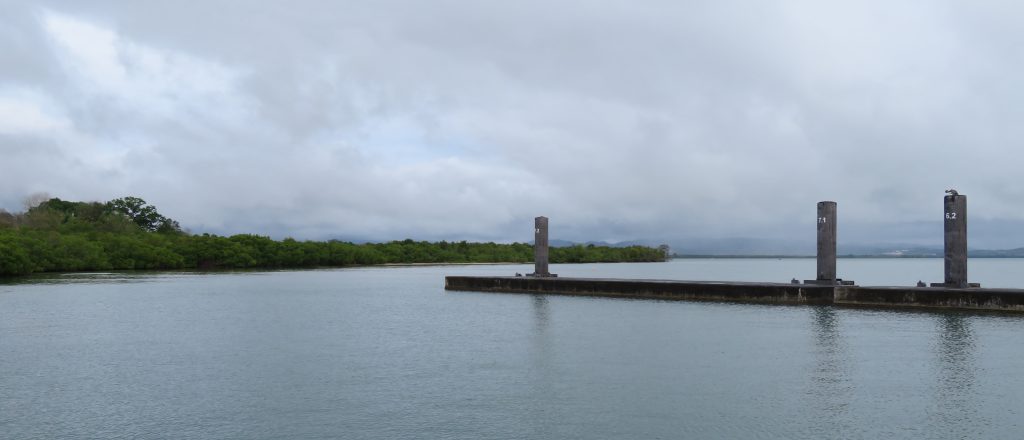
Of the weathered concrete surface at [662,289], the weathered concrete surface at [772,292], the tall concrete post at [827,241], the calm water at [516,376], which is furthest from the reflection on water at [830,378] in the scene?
the tall concrete post at [827,241]

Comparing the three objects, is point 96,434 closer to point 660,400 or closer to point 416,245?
point 660,400

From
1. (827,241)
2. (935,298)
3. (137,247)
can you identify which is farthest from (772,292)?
(137,247)

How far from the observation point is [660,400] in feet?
41.7

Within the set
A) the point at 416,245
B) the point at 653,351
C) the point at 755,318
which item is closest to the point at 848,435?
the point at 653,351

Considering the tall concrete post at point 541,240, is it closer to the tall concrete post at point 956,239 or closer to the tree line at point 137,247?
the tall concrete post at point 956,239

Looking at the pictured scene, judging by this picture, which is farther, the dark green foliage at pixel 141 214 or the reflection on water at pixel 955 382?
the dark green foliage at pixel 141 214

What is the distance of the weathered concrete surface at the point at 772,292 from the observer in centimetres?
2731

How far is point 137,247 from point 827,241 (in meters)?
78.2

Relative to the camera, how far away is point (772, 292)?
1280 inches

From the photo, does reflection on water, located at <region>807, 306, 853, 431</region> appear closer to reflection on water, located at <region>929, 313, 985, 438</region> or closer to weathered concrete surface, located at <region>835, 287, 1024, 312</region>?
reflection on water, located at <region>929, 313, 985, 438</region>

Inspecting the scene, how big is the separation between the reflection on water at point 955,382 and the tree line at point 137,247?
68517mm

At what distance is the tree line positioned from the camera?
7444 cm

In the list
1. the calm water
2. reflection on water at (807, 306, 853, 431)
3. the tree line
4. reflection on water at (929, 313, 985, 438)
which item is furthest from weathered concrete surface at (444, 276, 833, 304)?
the tree line

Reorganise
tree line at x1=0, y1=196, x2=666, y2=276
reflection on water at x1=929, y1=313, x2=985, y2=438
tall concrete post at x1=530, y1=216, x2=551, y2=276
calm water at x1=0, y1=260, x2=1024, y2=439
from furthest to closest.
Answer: tree line at x1=0, y1=196, x2=666, y2=276, tall concrete post at x1=530, y1=216, x2=551, y2=276, reflection on water at x1=929, y1=313, x2=985, y2=438, calm water at x1=0, y1=260, x2=1024, y2=439
